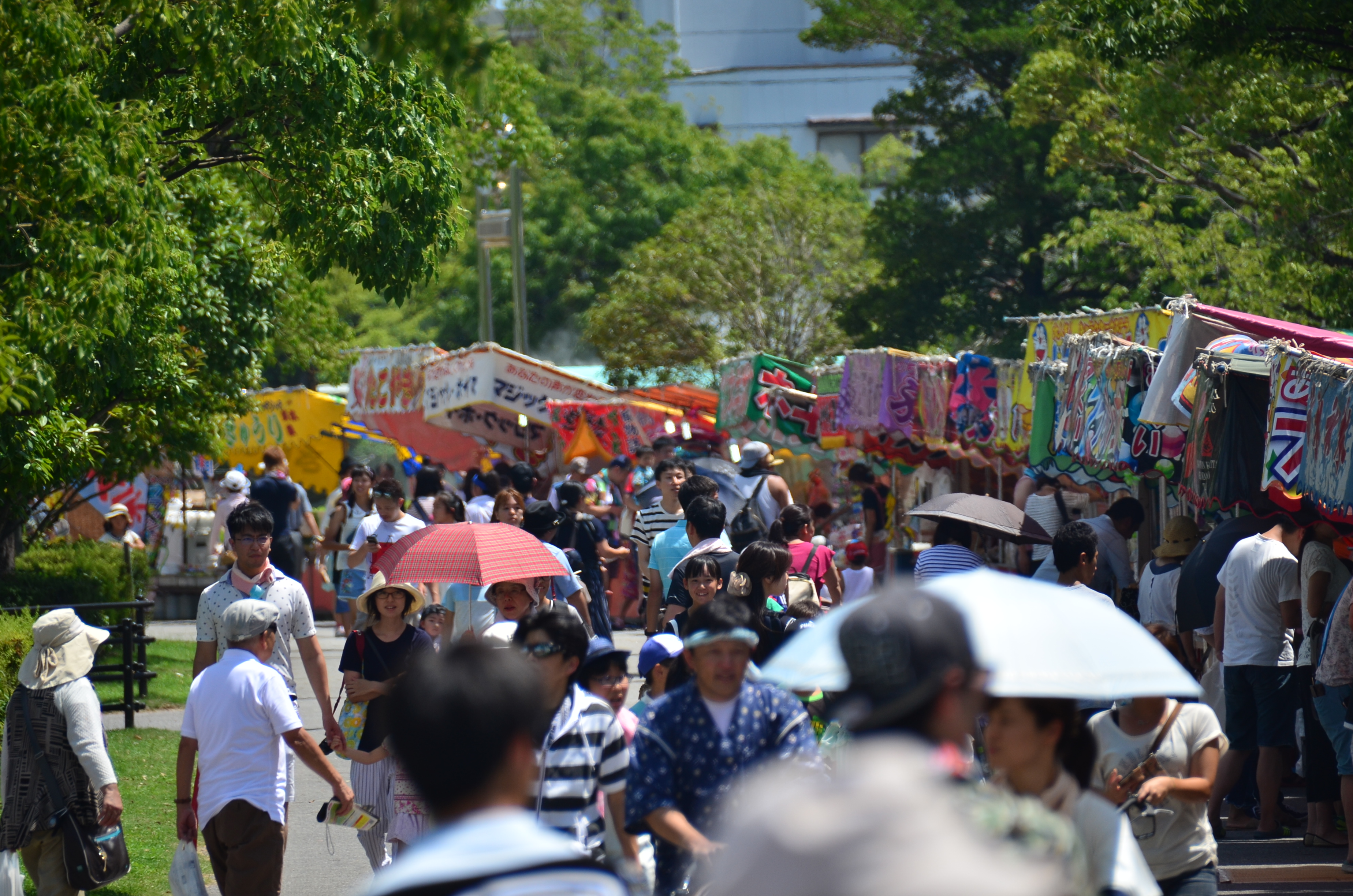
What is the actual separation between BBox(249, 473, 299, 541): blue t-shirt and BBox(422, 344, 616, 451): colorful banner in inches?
273

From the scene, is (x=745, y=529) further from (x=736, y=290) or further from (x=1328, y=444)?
(x=736, y=290)

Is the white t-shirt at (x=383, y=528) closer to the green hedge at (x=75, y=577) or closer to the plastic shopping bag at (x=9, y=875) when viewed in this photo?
the green hedge at (x=75, y=577)

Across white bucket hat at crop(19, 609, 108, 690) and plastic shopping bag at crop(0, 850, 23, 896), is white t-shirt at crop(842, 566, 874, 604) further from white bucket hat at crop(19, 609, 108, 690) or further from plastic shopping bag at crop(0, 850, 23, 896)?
plastic shopping bag at crop(0, 850, 23, 896)

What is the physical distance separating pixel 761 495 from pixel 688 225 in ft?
69.0

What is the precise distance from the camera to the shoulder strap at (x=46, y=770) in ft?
20.5

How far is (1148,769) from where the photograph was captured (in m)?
4.68

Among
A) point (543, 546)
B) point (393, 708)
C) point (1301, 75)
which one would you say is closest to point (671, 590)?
point (543, 546)

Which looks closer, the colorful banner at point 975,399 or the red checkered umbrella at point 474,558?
the red checkered umbrella at point 474,558

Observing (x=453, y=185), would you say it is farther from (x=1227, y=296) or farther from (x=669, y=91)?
(x=669, y=91)

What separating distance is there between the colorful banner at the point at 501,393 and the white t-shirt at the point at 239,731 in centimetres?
1660

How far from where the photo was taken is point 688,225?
108ft

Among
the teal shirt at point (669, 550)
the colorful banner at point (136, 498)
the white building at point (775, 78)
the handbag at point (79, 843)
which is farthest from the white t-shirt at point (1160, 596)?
the white building at point (775, 78)

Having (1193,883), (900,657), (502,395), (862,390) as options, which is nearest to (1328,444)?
(1193,883)

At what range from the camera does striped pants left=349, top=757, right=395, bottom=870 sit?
6.75m
